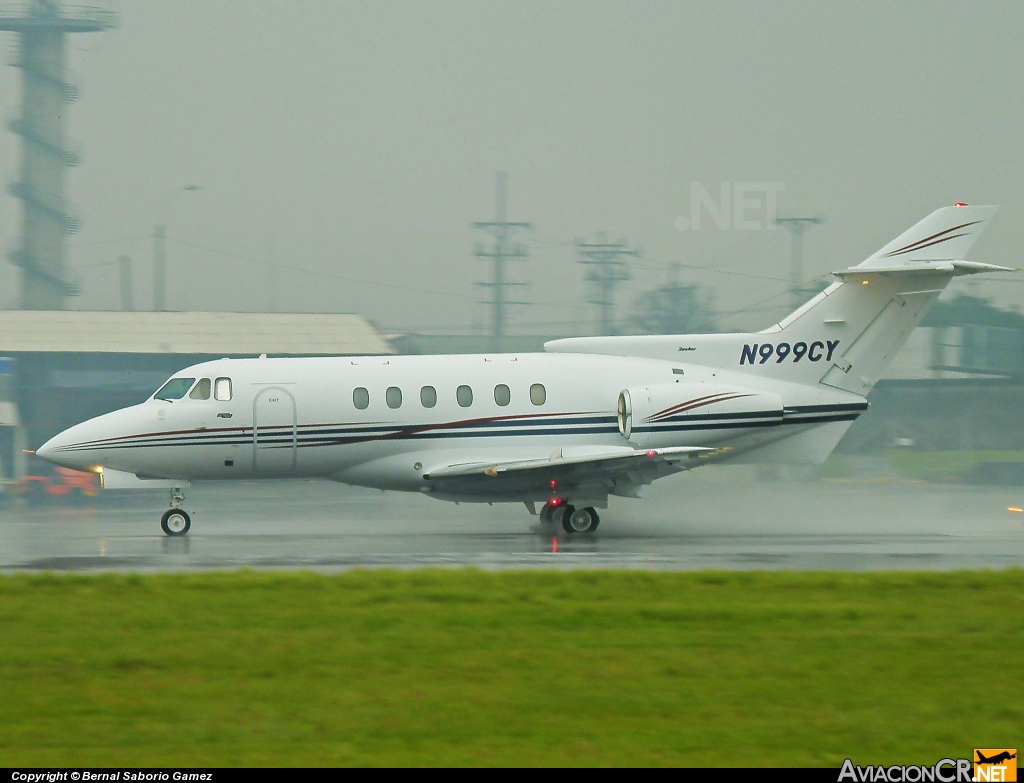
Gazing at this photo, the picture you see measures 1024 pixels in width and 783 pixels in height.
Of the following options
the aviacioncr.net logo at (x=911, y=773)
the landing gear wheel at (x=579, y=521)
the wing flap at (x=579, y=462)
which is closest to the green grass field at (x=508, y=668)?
the aviacioncr.net logo at (x=911, y=773)

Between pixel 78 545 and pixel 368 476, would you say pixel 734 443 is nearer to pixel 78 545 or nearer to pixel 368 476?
pixel 368 476

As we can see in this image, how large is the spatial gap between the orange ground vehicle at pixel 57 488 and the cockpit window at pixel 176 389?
876 cm

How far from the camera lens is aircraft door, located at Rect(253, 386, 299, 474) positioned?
19.2 metres

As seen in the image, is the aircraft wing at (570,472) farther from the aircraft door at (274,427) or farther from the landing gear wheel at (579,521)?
the aircraft door at (274,427)

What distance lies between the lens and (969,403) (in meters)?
38.5

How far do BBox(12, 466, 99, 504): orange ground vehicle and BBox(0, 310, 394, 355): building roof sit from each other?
8.07 meters

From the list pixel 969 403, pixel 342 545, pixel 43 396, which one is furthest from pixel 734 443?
pixel 43 396

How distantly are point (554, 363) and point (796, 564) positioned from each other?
6.65 m

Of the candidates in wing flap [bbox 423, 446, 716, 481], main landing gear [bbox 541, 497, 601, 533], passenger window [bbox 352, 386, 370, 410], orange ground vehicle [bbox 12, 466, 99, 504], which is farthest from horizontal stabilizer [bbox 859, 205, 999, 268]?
orange ground vehicle [bbox 12, 466, 99, 504]

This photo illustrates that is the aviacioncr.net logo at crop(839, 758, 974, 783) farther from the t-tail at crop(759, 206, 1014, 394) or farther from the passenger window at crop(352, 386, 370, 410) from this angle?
the t-tail at crop(759, 206, 1014, 394)

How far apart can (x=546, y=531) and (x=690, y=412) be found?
3.19 m

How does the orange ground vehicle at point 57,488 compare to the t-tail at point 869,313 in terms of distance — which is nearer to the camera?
the t-tail at point 869,313

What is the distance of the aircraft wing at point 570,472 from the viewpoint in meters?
18.4

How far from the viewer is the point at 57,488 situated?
95.5ft
